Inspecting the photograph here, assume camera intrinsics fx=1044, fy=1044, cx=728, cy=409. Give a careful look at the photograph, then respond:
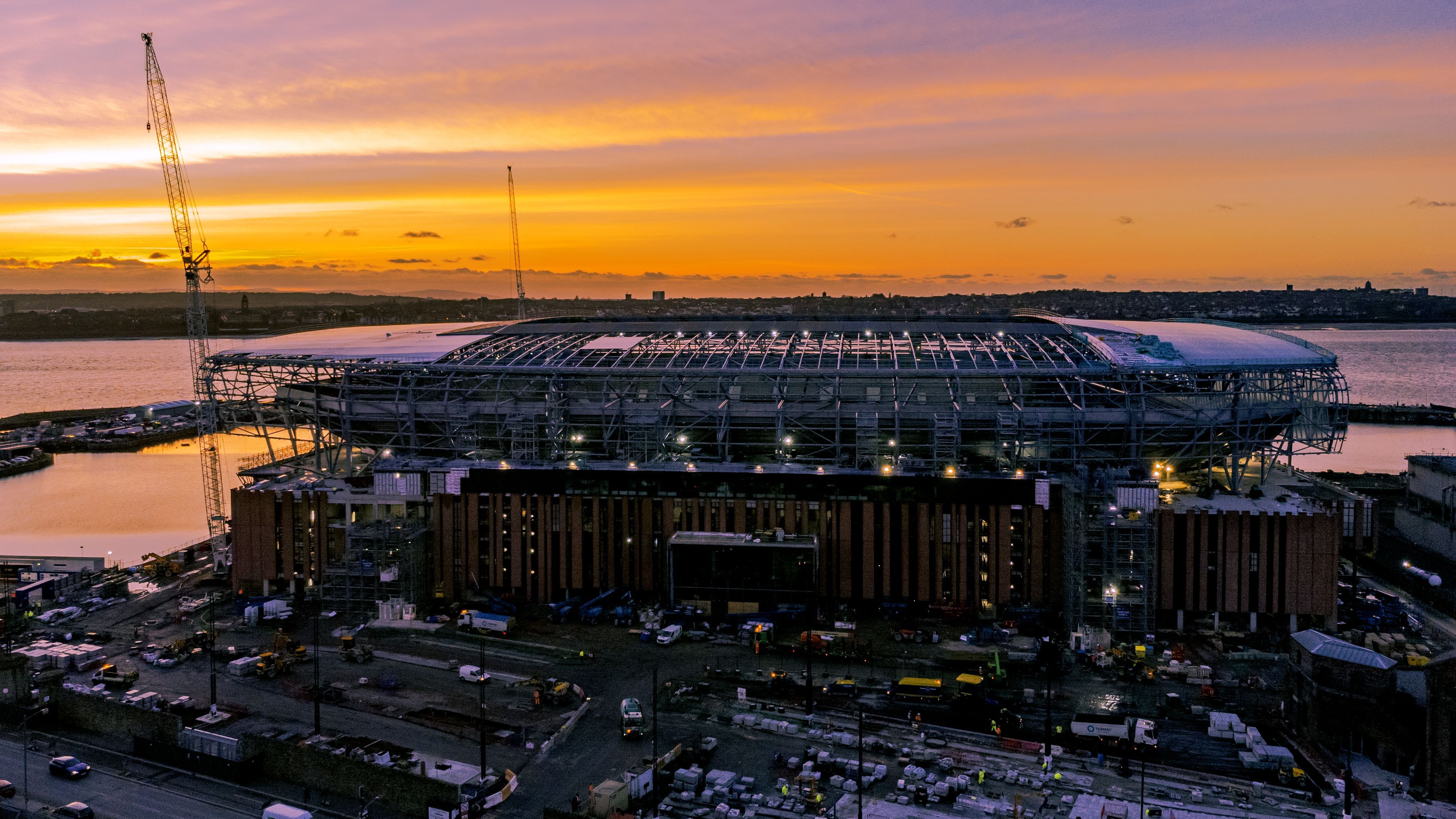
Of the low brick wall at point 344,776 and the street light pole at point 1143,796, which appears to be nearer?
the street light pole at point 1143,796

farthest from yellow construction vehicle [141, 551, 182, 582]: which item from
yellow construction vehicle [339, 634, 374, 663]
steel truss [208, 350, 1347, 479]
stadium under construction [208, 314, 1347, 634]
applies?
yellow construction vehicle [339, 634, 374, 663]

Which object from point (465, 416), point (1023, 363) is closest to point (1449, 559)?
point (1023, 363)

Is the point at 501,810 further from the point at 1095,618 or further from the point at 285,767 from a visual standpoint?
the point at 1095,618

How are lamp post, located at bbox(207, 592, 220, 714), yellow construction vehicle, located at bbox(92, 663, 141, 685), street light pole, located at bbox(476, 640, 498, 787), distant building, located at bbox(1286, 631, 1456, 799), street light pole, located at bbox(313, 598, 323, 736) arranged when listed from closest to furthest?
distant building, located at bbox(1286, 631, 1456, 799), street light pole, located at bbox(476, 640, 498, 787), street light pole, located at bbox(313, 598, 323, 736), lamp post, located at bbox(207, 592, 220, 714), yellow construction vehicle, located at bbox(92, 663, 141, 685)

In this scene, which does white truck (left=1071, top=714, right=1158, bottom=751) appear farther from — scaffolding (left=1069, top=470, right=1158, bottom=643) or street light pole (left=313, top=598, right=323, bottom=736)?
street light pole (left=313, top=598, right=323, bottom=736)

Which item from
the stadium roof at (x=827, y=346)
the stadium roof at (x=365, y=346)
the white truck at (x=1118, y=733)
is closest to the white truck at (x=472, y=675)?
the stadium roof at (x=827, y=346)

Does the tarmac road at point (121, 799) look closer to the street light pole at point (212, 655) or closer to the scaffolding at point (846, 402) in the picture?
the street light pole at point (212, 655)

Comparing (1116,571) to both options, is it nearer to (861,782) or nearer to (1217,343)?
(1217,343)
